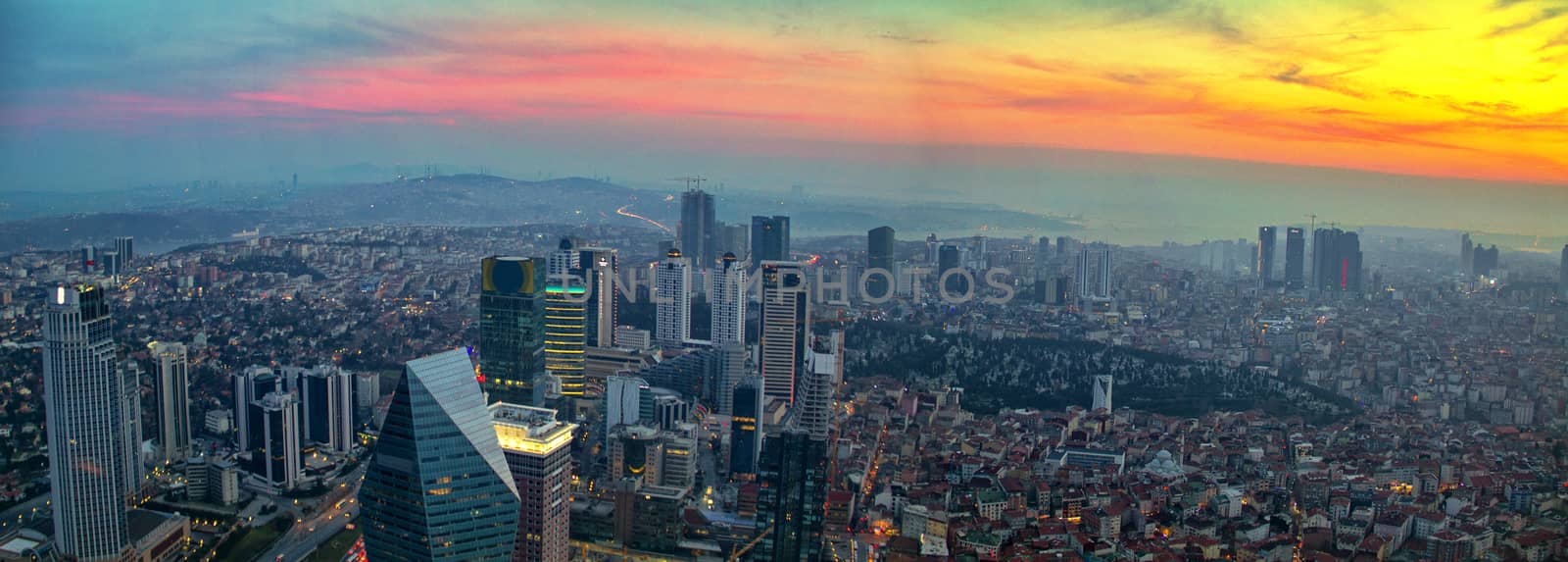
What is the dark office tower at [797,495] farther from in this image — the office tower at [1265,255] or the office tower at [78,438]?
the office tower at [1265,255]

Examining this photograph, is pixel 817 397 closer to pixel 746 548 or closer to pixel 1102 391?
pixel 746 548

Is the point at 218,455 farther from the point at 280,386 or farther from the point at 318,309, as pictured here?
the point at 318,309

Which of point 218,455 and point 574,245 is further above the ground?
point 574,245

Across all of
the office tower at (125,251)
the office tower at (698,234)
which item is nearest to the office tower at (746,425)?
the office tower at (698,234)

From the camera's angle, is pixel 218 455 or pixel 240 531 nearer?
pixel 240 531

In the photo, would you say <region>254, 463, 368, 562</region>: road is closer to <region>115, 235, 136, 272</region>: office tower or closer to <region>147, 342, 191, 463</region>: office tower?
<region>147, 342, 191, 463</region>: office tower

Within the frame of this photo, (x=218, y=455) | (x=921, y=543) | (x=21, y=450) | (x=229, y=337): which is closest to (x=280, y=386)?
(x=218, y=455)

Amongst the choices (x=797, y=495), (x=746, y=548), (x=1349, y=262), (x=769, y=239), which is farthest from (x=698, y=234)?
(x=797, y=495)

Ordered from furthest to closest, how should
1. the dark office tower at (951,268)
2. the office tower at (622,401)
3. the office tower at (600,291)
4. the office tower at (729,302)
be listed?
the dark office tower at (951,268) < the office tower at (729,302) < the office tower at (600,291) < the office tower at (622,401)

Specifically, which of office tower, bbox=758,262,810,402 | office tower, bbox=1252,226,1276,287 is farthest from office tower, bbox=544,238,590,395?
office tower, bbox=1252,226,1276,287
